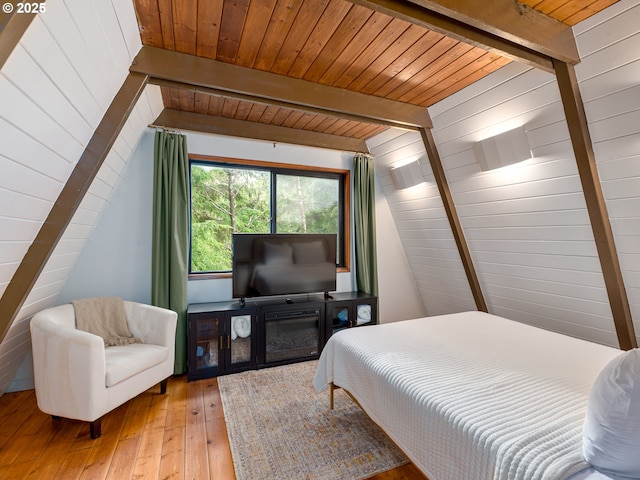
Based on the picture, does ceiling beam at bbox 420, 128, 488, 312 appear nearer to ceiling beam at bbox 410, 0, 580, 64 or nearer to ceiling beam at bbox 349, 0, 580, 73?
ceiling beam at bbox 349, 0, 580, 73

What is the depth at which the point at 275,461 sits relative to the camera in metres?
1.83

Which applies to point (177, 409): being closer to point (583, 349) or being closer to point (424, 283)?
point (583, 349)

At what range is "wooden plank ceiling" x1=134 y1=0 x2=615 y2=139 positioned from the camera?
1624mm

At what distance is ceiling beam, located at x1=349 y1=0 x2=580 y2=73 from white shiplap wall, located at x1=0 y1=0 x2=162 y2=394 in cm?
114

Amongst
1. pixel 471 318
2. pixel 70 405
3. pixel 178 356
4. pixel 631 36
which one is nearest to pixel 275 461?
pixel 70 405

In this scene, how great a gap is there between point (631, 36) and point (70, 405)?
12.4ft

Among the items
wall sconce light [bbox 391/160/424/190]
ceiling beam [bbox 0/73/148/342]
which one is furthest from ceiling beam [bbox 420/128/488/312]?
ceiling beam [bbox 0/73/148/342]

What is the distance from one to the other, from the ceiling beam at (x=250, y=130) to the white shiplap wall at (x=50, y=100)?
1203 millimetres

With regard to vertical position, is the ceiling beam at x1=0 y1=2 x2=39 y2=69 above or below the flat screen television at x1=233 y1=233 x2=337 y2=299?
above

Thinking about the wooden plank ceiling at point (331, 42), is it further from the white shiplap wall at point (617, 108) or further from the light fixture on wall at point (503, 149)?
the light fixture on wall at point (503, 149)

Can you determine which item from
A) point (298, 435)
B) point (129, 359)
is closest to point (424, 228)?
point (298, 435)

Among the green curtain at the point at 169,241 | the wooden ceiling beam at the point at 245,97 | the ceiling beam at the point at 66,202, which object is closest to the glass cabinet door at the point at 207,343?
the green curtain at the point at 169,241

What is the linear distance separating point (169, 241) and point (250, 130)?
4.51 ft

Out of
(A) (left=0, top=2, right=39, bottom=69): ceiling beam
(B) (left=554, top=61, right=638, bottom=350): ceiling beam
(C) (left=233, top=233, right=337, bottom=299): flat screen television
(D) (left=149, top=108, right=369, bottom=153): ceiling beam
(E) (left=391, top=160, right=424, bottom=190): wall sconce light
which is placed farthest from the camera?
(E) (left=391, top=160, right=424, bottom=190): wall sconce light
